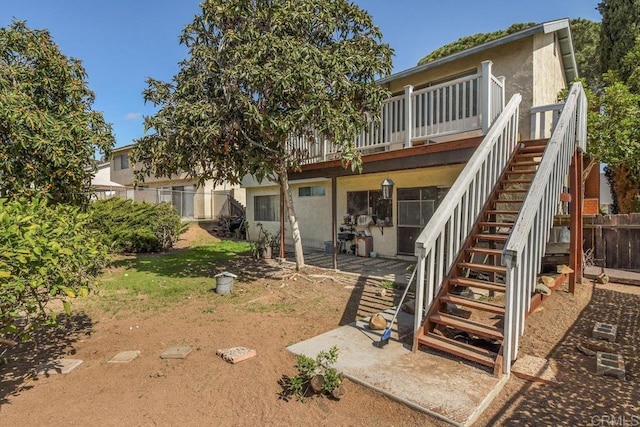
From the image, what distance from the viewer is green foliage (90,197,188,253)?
12.0 metres

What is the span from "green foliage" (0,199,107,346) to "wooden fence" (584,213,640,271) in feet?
32.9

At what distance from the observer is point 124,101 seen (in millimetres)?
16953

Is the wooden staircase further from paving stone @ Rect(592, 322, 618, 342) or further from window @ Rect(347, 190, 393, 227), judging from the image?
window @ Rect(347, 190, 393, 227)

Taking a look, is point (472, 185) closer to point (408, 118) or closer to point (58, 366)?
point (408, 118)

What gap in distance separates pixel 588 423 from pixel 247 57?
6757 mm

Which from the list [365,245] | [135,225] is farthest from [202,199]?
[365,245]

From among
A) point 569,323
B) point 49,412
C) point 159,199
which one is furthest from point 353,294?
point 159,199

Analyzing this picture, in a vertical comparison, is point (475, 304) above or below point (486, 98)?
below

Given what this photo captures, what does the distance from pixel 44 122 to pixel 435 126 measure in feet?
21.4

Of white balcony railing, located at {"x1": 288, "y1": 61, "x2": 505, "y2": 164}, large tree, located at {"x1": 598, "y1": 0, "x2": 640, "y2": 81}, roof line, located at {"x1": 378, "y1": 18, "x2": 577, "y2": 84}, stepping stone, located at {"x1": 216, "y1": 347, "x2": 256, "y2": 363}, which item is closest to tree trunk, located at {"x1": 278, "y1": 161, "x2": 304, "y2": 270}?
white balcony railing, located at {"x1": 288, "y1": 61, "x2": 505, "y2": 164}

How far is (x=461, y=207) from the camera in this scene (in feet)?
15.9

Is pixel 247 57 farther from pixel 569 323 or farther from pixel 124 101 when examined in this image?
pixel 124 101

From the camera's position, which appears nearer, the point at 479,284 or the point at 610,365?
the point at 610,365

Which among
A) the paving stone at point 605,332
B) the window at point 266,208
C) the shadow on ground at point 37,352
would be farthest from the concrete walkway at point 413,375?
the window at point 266,208
